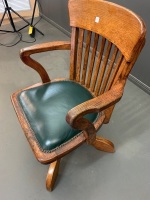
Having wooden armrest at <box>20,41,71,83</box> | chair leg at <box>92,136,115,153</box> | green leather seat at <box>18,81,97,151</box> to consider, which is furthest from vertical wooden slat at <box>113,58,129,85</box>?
chair leg at <box>92,136,115,153</box>

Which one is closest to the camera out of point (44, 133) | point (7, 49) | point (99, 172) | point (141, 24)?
point (141, 24)

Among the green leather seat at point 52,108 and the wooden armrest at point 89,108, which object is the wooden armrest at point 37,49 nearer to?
the green leather seat at point 52,108

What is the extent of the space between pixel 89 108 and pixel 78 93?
1.13 ft

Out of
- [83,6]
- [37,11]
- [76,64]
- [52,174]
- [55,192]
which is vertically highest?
[83,6]

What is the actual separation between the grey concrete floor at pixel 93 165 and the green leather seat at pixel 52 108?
1.38 ft

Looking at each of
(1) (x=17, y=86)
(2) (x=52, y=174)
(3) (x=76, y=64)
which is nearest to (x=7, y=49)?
(1) (x=17, y=86)

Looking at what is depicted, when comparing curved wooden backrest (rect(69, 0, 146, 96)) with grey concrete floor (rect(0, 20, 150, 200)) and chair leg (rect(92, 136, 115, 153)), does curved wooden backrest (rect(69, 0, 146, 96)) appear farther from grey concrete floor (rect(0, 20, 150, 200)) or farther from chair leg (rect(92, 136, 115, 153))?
grey concrete floor (rect(0, 20, 150, 200))

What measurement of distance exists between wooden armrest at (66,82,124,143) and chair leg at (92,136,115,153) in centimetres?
36

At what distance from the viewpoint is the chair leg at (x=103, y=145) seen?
43.7 inches

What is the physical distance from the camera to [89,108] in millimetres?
646

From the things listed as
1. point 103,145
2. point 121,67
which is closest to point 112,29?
point 121,67

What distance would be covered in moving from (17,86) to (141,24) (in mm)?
1325

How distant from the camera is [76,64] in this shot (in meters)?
1.05

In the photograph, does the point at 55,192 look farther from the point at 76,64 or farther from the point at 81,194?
the point at 76,64
